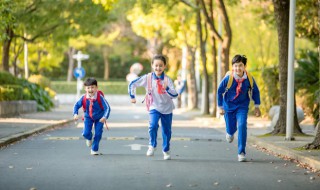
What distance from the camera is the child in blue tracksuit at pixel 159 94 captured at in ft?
44.6

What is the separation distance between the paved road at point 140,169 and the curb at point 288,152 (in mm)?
239

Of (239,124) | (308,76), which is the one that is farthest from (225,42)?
(239,124)

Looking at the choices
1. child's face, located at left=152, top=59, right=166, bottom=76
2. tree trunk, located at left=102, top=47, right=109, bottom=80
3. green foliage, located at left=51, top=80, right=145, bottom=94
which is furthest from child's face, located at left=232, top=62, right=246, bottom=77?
tree trunk, located at left=102, top=47, right=109, bottom=80

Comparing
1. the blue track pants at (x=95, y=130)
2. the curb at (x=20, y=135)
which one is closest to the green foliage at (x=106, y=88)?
the curb at (x=20, y=135)

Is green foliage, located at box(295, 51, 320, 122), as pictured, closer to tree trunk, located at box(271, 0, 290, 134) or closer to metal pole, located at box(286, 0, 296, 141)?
tree trunk, located at box(271, 0, 290, 134)

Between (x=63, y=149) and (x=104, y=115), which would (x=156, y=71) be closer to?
(x=104, y=115)

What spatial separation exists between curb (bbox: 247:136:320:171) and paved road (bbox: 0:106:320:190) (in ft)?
0.78

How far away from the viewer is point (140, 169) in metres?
11.8

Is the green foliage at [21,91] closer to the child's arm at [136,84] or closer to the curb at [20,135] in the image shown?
the curb at [20,135]

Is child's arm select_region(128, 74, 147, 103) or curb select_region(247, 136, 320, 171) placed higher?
child's arm select_region(128, 74, 147, 103)

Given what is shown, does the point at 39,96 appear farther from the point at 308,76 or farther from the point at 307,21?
the point at 308,76

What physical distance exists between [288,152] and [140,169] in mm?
3821

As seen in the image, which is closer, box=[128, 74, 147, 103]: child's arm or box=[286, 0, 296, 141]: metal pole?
box=[128, 74, 147, 103]: child's arm

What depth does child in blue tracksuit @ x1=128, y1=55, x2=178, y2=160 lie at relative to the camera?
44.6 ft
